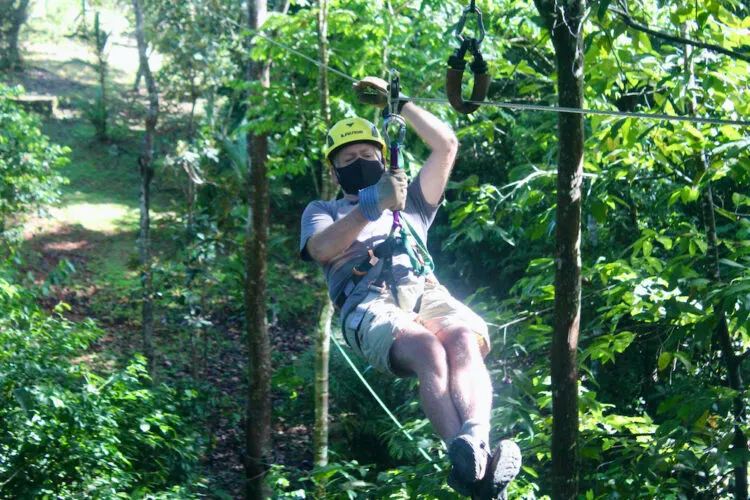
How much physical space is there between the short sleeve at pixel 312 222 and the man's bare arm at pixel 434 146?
0.48m

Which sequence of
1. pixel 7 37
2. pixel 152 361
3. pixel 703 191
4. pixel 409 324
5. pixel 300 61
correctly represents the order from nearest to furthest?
1. pixel 409 324
2. pixel 703 191
3. pixel 300 61
4. pixel 152 361
5. pixel 7 37

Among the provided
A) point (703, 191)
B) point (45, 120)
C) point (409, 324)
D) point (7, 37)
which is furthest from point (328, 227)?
point (7, 37)

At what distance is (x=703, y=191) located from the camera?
3.94 meters

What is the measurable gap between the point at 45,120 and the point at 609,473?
56.3ft

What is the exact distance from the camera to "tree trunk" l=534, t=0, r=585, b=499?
2.76m

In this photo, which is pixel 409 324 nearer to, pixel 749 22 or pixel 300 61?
pixel 749 22

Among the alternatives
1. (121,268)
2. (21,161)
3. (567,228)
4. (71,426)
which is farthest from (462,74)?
(121,268)

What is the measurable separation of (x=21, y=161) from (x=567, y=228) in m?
9.17

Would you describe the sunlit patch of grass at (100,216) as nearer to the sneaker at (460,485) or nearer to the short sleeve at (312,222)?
the short sleeve at (312,222)

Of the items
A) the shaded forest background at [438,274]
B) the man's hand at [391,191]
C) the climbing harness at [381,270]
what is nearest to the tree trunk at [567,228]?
the shaded forest background at [438,274]

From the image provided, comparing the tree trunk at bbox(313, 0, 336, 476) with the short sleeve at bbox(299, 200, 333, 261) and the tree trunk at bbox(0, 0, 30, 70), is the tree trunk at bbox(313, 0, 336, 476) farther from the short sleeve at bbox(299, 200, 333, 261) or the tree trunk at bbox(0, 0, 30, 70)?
the tree trunk at bbox(0, 0, 30, 70)

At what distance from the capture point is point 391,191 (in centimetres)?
304

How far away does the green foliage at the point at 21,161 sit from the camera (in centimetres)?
1009

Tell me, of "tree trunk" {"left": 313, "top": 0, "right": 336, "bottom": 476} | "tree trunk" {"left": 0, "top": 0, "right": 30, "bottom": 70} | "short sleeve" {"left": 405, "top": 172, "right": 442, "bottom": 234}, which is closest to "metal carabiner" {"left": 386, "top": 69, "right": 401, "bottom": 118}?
"short sleeve" {"left": 405, "top": 172, "right": 442, "bottom": 234}
